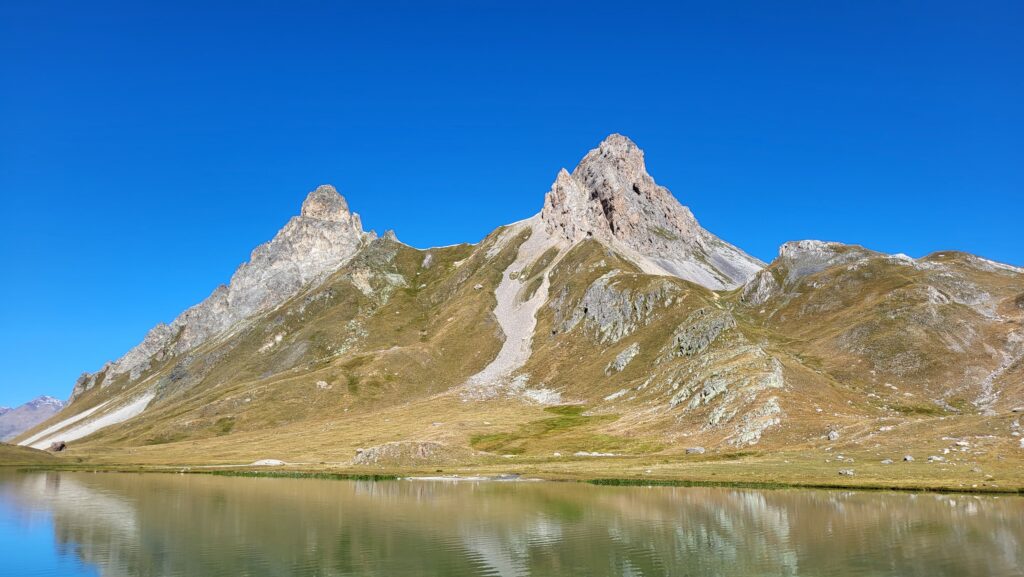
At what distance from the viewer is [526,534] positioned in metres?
54.3

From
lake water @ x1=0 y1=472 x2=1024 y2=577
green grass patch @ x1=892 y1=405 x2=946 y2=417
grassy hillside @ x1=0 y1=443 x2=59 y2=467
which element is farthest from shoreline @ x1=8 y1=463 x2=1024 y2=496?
green grass patch @ x1=892 y1=405 x2=946 y2=417

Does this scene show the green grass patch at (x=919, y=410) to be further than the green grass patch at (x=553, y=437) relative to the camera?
No

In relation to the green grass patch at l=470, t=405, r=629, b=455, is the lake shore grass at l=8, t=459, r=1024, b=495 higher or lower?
lower

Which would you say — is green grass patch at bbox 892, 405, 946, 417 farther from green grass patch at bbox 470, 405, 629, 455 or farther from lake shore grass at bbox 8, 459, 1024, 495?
green grass patch at bbox 470, 405, 629, 455

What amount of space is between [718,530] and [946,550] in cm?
1629

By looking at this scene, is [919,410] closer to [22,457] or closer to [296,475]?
[296,475]

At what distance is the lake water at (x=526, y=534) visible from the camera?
138 ft

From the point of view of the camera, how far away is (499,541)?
5150 centimetres

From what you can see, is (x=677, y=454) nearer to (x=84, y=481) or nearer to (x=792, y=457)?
(x=792, y=457)

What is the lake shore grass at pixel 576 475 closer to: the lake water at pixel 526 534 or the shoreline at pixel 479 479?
the shoreline at pixel 479 479

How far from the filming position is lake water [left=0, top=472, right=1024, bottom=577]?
1657 inches

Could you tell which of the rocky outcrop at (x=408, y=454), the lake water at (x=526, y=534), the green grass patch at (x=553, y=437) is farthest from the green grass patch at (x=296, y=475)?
the green grass patch at (x=553, y=437)

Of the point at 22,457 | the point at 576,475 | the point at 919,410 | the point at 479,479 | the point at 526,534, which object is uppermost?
the point at 919,410

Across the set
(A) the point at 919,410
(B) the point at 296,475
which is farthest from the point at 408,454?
(A) the point at 919,410
